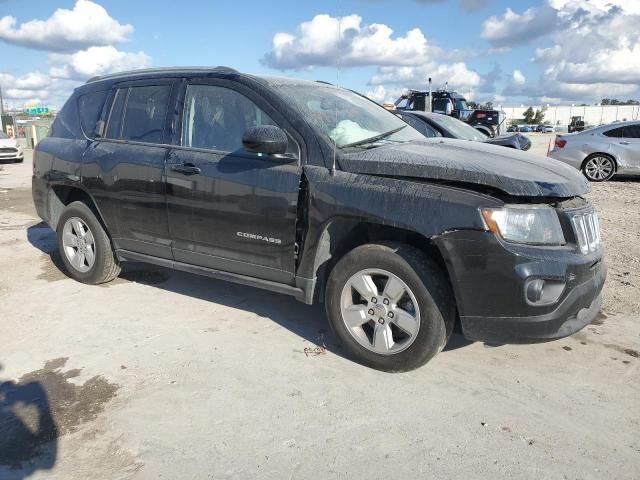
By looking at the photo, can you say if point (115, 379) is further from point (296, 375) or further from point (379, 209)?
point (379, 209)

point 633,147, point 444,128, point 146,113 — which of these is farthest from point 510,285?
point 633,147

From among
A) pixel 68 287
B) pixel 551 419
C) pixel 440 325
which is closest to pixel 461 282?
pixel 440 325

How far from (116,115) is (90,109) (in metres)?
0.45

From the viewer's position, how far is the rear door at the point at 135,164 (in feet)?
13.9

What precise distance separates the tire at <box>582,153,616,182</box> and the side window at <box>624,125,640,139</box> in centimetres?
66

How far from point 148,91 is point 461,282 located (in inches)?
119

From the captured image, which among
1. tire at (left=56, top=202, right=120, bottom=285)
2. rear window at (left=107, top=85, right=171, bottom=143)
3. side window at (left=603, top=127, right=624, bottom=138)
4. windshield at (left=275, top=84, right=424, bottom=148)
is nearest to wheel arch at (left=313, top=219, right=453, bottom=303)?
windshield at (left=275, top=84, right=424, bottom=148)

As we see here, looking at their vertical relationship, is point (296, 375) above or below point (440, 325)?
below

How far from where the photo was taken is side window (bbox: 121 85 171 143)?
168 inches

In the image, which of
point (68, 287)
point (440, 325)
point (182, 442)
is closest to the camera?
point (182, 442)

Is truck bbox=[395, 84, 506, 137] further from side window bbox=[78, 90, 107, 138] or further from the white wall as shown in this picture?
the white wall

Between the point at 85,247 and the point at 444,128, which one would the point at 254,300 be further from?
the point at 444,128

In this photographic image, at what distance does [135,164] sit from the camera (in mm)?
4316

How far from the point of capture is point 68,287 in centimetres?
504
